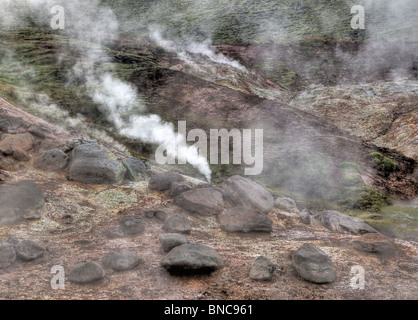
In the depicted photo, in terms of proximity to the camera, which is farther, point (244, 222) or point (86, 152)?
point (86, 152)

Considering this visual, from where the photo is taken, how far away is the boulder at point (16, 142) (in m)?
9.65

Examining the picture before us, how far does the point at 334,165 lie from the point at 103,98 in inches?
559

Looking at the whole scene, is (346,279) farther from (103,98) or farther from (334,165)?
(103,98)

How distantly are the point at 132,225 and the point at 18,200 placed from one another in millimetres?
2649

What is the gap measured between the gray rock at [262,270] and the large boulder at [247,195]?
3.62 metres

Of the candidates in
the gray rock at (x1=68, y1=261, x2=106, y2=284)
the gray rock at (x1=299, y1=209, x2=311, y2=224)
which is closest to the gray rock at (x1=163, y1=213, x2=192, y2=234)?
the gray rock at (x1=68, y1=261, x2=106, y2=284)

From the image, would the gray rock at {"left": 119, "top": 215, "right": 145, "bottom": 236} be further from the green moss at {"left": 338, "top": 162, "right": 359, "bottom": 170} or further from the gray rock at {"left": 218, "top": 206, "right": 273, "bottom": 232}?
the green moss at {"left": 338, "top": 162, "right": 359, "bottom": 170}

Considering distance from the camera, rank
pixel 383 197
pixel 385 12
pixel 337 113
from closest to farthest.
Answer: pixel 383 197
pixel 337 113
pixel 385 12

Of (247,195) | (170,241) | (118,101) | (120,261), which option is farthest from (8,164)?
(118,101)

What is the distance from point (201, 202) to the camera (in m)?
9.08

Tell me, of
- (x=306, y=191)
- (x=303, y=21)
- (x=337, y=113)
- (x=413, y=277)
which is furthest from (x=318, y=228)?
(x=303, y=21)

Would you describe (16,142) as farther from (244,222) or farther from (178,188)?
(244,222)

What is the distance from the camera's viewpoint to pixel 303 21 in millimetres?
43500

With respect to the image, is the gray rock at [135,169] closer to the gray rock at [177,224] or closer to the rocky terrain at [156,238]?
the rocky terrain at [156,238]
